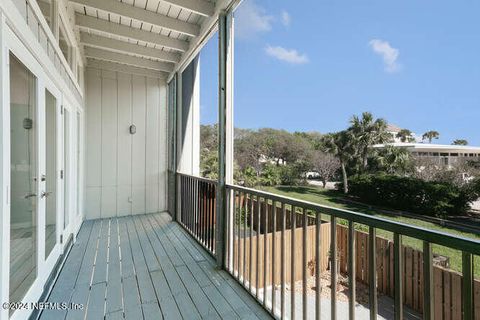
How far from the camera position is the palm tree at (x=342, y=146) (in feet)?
5.78

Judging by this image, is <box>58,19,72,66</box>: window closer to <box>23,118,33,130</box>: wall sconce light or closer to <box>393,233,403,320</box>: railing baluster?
<box>23,118,33,130</box>: wall sconce light

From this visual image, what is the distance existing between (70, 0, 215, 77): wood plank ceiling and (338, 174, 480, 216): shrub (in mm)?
2449

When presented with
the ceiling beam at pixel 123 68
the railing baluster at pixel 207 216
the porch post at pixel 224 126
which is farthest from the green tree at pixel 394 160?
the ceiling beam at pixel 123 68

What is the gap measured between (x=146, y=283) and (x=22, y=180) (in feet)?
4.43

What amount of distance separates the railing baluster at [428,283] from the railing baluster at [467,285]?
10 cm

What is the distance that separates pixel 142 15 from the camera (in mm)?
2996

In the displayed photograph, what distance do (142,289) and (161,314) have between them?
1.47 feet

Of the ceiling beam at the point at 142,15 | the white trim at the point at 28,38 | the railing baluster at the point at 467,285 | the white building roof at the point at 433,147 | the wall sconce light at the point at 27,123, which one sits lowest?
the railing baluster at the point at 467,285

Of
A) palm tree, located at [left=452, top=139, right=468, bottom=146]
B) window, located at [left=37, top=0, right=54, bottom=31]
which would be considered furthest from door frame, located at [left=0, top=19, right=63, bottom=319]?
palm tree, located at [left=452, top=139, right=468, bottom=146]

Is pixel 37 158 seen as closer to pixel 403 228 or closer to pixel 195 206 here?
pixel 195 206

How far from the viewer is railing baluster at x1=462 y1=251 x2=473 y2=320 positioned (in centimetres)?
87

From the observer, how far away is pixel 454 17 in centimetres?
108

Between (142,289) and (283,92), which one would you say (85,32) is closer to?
(283,92)

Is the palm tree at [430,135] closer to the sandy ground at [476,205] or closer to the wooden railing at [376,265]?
the sandy ground at [476,205]
